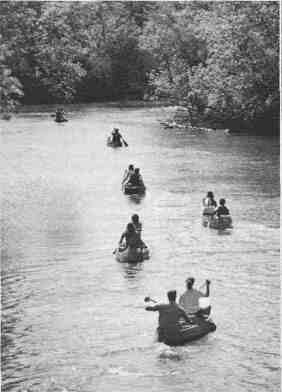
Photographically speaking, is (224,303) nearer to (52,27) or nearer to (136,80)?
(52,27)

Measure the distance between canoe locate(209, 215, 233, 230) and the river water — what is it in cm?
41

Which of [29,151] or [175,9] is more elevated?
[175,9]

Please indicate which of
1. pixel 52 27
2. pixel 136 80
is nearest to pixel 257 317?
pixel 52 27

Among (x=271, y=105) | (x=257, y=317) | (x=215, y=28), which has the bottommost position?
(x=257, y=317)

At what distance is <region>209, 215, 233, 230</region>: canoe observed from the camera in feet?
95.5

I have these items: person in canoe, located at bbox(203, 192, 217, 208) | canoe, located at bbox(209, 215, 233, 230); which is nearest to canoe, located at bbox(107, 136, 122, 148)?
person in canoe, located at bbox(203, 192, 217, 208)

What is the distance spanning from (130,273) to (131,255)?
108cm

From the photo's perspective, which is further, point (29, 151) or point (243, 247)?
point (29, 151)

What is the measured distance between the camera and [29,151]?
51469 millimetres

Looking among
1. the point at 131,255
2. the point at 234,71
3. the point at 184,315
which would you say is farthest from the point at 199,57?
the point at 184,315

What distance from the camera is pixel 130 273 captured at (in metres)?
24.1

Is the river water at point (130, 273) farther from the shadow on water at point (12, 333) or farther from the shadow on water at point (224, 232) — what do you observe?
the shadow on water at point (224, 232)

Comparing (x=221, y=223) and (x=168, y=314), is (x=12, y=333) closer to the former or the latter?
(x=168, y=314)

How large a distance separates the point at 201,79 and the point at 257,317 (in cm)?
4304
